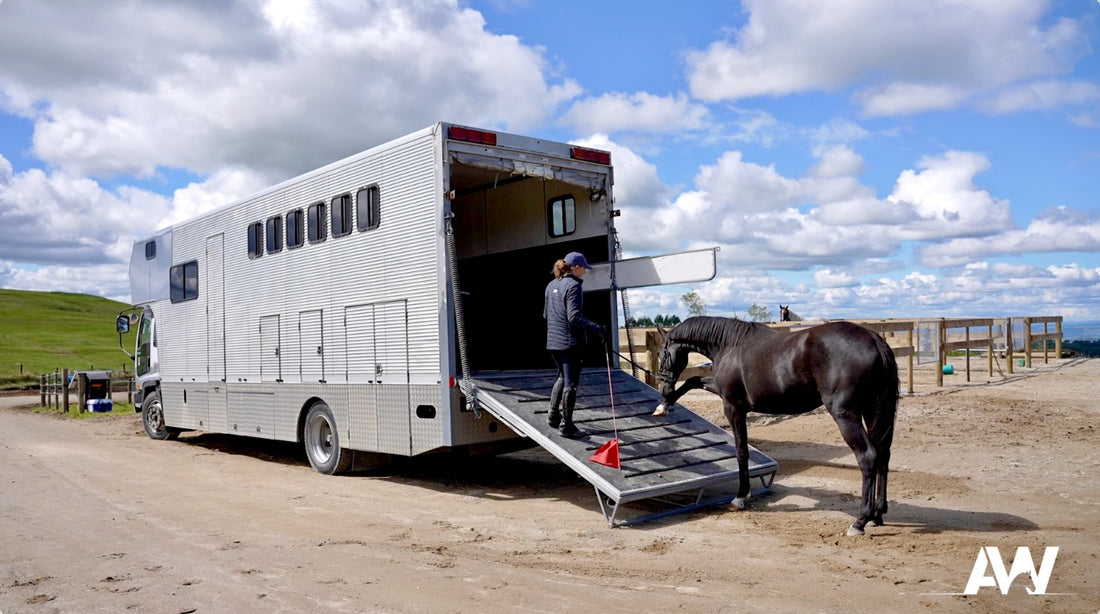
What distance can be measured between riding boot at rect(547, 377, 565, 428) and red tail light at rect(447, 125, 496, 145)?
108 inches

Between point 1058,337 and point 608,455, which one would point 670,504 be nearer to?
point 608,455

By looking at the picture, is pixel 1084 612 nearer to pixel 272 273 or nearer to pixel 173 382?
pixel 272 273

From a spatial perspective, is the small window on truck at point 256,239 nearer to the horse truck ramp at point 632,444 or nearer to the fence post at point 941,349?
the horse truck ramp at point 632,444

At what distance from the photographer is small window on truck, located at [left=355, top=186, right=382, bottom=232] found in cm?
934

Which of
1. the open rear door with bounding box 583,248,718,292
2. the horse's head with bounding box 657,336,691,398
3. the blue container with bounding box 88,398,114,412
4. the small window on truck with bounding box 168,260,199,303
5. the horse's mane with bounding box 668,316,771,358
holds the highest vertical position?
the small window on truck with bounding box 168,260,199,303

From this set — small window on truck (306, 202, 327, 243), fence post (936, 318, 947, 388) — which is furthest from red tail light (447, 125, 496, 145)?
fence post (936, 318, 947, 388)

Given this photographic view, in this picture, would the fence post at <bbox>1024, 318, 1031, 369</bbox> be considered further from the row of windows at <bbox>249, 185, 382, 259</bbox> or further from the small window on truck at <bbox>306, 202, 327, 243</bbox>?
the small window on truck at <bbox>306, 202, 327, 243</bbox>

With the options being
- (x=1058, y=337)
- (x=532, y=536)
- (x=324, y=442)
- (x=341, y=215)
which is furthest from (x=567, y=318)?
(x=1058, y=337)

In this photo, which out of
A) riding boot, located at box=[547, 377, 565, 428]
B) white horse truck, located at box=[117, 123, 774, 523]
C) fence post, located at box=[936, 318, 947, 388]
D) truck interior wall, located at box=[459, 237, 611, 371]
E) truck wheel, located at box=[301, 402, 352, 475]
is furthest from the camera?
fence post, located at box=[936, 318, 947, 388]

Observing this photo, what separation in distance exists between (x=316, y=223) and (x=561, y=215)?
3104 millimetres

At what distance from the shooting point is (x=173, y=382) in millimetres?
13633

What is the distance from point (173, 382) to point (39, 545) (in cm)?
735

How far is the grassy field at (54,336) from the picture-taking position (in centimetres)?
4200

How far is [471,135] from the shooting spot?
8.59 metres
